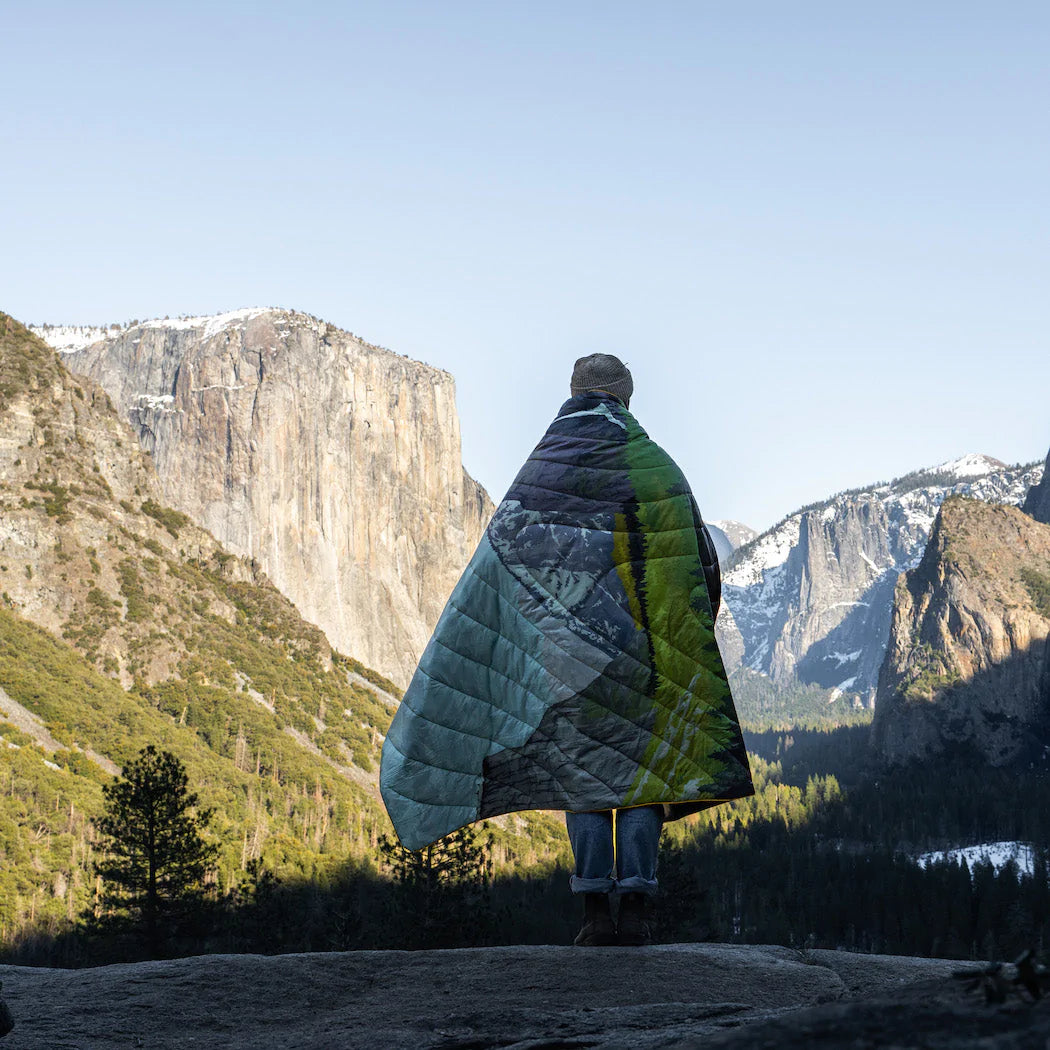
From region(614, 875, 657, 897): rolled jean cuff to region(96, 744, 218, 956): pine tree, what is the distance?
25.4 m

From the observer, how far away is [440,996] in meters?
4.42

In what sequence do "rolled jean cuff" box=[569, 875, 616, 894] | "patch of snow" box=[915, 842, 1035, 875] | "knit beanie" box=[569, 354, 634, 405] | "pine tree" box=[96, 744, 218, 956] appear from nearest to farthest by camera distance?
"rolled jean cuff" box=[569, 875, 616, 894] → "knit beanie" box=[569, 354, 634, 405] → "pine tree" box=[96, 744, 218, 956] → "patch of snow" box=[915, 842, 1035, 875]

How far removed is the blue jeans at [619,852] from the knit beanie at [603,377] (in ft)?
7.46

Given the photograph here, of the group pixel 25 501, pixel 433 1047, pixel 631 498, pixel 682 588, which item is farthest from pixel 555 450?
pixel 25 501

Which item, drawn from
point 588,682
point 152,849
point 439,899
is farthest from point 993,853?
point 588,682

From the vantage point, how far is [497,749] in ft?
18.1

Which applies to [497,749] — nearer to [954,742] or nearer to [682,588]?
[682,588]

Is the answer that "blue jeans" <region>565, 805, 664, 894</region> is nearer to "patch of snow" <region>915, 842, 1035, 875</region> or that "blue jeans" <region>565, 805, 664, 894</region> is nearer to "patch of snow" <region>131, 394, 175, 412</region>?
"patch of snow" <region>915, 842, 1035, 875</region>

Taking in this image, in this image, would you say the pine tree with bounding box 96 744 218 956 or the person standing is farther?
the pine tree with bounding box 96 744 218 956

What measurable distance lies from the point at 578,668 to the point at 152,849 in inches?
1024

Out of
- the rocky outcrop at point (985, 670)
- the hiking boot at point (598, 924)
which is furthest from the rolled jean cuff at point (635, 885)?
the rocky outcrop at point (985, 670)

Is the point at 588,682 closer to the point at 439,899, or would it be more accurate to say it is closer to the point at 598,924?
the point at 598,924

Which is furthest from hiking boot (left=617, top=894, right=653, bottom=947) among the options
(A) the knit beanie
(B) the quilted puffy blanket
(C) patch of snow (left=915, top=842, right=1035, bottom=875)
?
(C) patch of snow (left=915, top=842, right=1035, bottom=875)

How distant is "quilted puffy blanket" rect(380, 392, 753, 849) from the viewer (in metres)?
5.38
